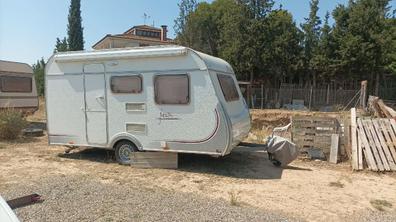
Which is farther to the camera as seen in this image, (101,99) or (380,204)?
(101,99)

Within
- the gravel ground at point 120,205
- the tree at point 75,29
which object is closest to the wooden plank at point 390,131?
the gravel ground at point 120,205

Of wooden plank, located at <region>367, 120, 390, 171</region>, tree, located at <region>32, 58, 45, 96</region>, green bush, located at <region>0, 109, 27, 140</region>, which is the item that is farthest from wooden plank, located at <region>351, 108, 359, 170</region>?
tree, located at <region>32, 58, 45, 96</region>

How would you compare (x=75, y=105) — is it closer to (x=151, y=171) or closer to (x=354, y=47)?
(x=151, y=171)

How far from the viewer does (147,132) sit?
7559mm

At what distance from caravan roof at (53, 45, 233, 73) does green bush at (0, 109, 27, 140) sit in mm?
4350

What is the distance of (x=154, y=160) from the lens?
7578 millimetres

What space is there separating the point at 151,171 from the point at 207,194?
190 centimetres

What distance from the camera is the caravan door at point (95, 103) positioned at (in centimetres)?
789

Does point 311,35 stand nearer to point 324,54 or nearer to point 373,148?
point 324,54

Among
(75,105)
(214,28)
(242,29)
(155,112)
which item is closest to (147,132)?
(155,112)

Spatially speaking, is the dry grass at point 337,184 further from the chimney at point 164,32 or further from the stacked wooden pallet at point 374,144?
the chimney at point 164,32

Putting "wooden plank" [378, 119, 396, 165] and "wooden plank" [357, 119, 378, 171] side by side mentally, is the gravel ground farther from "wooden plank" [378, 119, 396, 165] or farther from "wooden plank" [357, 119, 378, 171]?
"wooden plank" [378, 119, 396, 165]

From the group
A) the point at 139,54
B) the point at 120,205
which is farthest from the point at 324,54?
the point at 120,205

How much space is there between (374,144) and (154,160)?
4.99m
